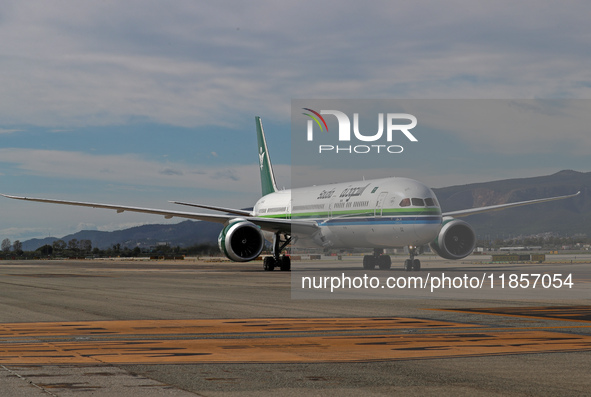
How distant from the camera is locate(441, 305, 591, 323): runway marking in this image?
1495 centimetres

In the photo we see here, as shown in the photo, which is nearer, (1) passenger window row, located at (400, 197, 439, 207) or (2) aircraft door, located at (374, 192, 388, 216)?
(1) passenger window row, located at (400, 197, 439, 207)

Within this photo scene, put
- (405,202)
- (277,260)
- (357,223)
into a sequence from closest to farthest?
(405,202)
(357,223)
(277,260)

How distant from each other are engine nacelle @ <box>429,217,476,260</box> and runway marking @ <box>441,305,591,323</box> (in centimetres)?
2185

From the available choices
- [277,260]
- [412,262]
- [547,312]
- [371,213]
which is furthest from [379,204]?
[547,312]

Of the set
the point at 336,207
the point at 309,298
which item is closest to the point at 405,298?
the point at 309,298

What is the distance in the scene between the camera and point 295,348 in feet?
34.6

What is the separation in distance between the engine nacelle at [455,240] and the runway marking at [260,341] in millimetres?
25723

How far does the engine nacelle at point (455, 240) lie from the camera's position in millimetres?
39562

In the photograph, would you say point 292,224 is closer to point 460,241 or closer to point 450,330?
point 460,241

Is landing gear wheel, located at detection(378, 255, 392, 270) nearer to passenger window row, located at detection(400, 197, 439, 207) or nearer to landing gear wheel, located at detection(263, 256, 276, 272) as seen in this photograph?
landing gear wheel, located at detection(263, 256, 276, 272)

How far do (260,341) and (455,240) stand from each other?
30.2 m

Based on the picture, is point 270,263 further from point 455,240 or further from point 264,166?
point 264,166

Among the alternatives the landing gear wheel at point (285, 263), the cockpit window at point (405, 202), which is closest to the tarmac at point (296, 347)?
the cockpit window at point (405, 202)

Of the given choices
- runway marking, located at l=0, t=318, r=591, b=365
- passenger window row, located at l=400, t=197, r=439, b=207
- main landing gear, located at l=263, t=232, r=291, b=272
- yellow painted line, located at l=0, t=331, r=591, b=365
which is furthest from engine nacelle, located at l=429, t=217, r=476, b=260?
yellow painted line, located at l=0, t=331, r=591, b=365
